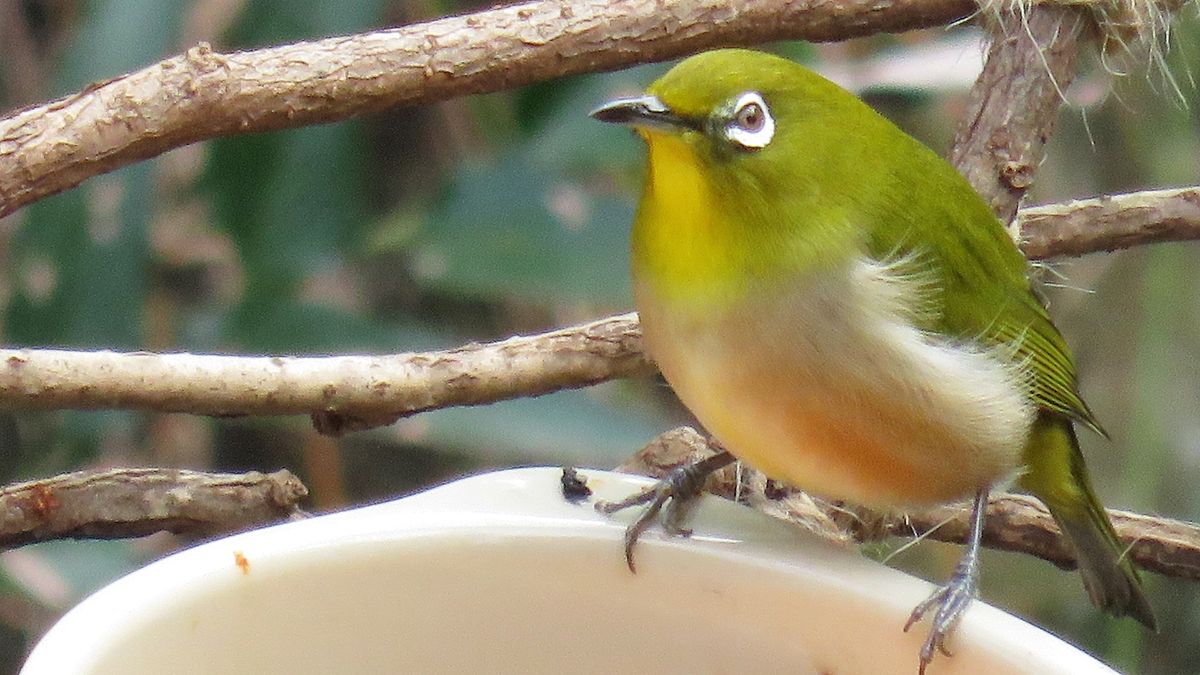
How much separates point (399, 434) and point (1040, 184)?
177 centimetres

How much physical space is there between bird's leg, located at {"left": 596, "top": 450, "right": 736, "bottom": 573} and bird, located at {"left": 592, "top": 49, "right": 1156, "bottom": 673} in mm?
58

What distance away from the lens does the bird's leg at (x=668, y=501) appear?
1355 mm

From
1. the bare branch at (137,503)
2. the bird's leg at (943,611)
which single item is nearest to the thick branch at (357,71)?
the bare branch at (137,503)

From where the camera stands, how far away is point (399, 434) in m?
2.86

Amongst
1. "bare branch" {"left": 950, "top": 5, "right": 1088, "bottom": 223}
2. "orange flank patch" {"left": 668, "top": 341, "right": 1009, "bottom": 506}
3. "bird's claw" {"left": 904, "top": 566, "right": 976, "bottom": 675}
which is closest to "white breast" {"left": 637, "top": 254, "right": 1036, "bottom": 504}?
"orange flank patch" {"left": 668, "top": 341, "right": 1009, "bottom": 506}

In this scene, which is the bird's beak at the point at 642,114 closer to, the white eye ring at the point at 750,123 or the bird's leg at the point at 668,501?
the white eye ring at the point at 750,123

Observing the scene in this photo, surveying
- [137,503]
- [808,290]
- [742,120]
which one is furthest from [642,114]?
[137,503]

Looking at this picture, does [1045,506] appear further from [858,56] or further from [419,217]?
[858,56]

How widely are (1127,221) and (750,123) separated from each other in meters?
0.69

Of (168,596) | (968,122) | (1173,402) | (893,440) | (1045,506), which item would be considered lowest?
(1173,402)

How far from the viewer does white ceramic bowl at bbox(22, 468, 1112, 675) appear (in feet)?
4.00

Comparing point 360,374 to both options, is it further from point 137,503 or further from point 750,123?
point 750,123

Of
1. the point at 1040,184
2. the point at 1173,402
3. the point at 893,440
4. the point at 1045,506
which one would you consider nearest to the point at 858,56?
the point at 1040,184

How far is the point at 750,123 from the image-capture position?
5.10 feet
